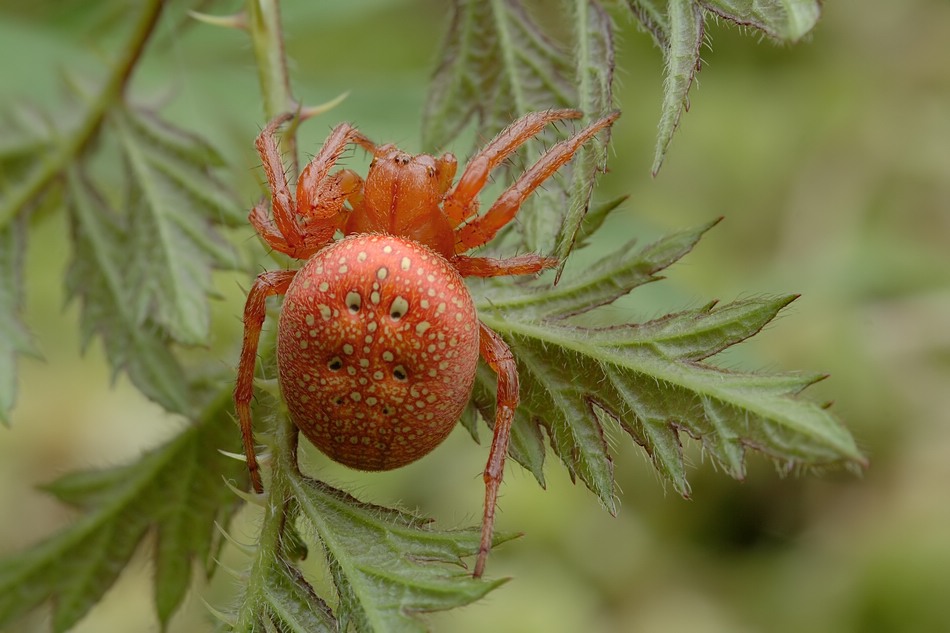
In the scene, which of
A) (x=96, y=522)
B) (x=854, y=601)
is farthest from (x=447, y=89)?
(x=854, y=601)

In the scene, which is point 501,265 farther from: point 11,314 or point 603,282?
point 11,314

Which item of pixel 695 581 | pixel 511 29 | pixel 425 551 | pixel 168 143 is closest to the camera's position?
pixel 425 551

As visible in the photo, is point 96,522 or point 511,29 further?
point 96,522

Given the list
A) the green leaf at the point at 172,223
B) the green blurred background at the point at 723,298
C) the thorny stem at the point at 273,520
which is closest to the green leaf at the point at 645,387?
the thorny stem at the point at 273,520

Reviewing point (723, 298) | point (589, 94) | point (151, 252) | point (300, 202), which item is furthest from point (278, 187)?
point (723, 298)

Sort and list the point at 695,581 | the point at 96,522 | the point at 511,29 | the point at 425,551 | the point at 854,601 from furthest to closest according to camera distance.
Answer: the point at 695,581, the point at 854,601, the point at 96,522, the point at 511,29, the point at 425,551

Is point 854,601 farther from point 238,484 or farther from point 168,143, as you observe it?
point 168,143

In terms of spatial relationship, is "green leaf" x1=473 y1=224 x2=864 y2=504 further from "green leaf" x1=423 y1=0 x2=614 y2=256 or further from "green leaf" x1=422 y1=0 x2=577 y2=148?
"green leaf" x1=422 y1=0 x2=577 y2=148

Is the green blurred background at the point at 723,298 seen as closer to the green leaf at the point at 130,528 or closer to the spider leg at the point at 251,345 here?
the green leaf at the point at 130,528
